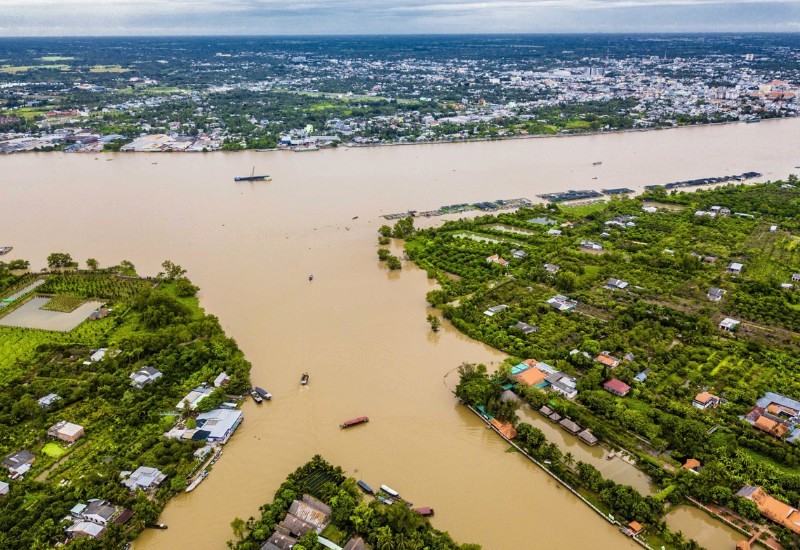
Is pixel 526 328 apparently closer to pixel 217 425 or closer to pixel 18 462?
pixel 217 425

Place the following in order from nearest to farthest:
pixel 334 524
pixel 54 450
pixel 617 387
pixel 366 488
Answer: pixel 334 524 → pixel 366 488 → pixel 54 450 → pixel 617 387

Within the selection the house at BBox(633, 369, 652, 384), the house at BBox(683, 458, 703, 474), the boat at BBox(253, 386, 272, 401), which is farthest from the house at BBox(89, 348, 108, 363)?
the house at BBox(683, 458, 703, 474)

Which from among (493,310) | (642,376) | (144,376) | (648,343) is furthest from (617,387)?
(144,376)

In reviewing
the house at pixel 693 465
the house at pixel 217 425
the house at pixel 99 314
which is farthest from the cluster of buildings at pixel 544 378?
the house at pixel 99 314

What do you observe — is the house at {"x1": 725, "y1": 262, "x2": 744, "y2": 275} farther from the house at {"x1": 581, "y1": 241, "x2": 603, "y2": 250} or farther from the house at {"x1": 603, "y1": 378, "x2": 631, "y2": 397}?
the house at {"x1": 603, "y1": 378, "x2": 631, "y2": 397}


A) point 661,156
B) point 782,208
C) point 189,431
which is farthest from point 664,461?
point 661,156

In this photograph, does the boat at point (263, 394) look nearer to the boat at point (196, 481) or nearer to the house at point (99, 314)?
the boat at point (196, 481)

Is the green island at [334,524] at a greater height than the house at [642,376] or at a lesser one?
lesser
